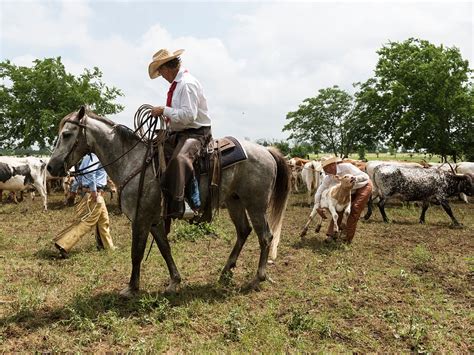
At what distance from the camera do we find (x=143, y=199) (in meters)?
5.18

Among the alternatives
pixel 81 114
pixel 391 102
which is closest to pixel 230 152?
pixel 81 114

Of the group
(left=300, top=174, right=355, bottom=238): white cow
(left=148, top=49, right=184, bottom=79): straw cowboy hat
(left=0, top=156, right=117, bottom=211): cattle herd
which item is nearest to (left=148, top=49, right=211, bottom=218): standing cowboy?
(left=148, top=49, right=184, bottom=79): straw cowboy hat

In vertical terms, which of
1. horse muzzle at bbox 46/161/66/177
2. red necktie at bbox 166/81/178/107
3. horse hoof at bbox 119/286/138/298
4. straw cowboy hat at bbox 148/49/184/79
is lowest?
horse hoof at bbox 119/286/138/298

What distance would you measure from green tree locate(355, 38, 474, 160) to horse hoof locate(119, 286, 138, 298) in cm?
2147

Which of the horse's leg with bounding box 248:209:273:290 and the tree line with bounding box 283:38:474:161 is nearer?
the horse's leg with bounding box 248:209:273:290

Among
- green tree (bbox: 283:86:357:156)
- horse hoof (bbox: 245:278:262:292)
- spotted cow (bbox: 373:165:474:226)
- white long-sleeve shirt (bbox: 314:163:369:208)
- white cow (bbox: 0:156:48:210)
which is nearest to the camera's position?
horse hoof (bbox: 245:278:262:292)

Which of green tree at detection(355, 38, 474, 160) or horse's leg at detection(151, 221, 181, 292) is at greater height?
green tree at detection(355, 38, 474, 160)

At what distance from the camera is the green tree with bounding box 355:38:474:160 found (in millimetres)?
22688

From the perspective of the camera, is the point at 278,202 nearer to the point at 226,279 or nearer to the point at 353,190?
the point at 226,279

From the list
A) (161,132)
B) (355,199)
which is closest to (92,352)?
(161,132)

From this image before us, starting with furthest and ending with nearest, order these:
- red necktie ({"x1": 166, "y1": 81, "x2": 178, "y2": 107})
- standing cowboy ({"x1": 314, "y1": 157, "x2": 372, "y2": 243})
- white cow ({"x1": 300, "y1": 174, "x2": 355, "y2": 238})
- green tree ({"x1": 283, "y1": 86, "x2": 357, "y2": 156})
→ green tree ({"x1": 283, "y1": 86, "x2": 357, "y2": 156})
standing cowboy ({"x1": 314, "y1": 157, "x2": 372, "y2": 243})
white cow ({"x1": 300, "y1": 174, "x2": 355, "y2": 238})
red necktie ({"x1": 166, "y1": 81, "x2": 178, "y2": 107})

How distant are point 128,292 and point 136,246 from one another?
2.26 ft

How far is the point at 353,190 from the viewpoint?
30.2 feet

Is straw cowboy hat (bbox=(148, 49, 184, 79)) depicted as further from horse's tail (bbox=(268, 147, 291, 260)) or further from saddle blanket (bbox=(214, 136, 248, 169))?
horse's tail (bbox=(268, 147, 291, 260))
